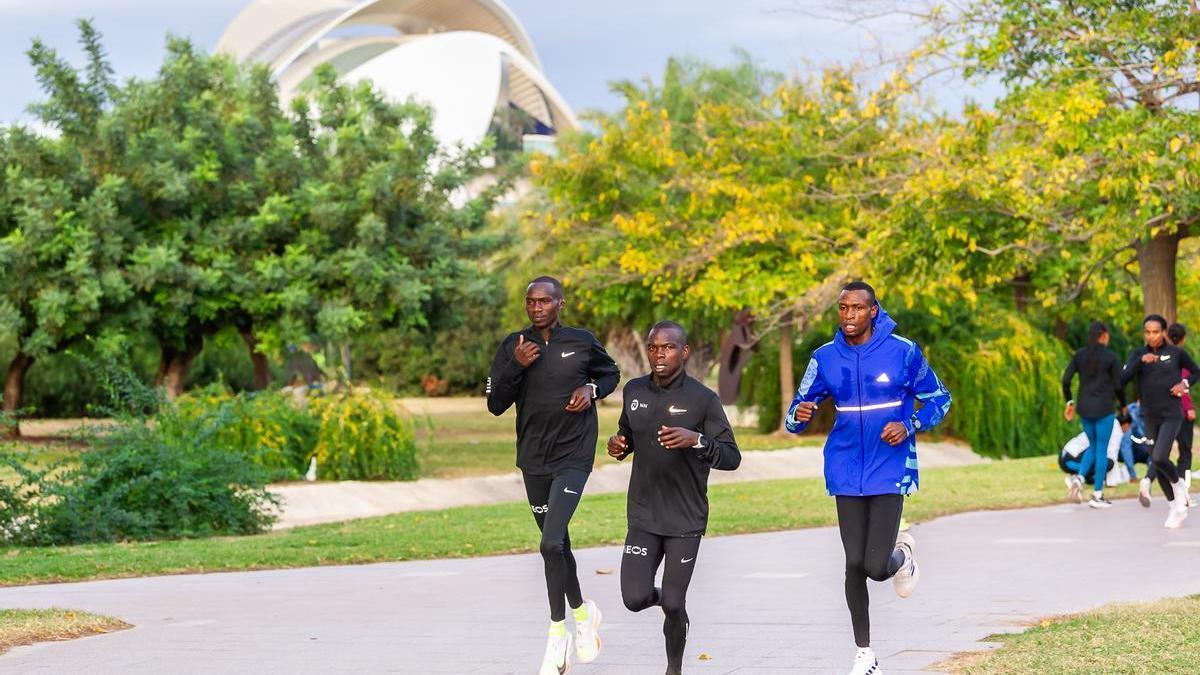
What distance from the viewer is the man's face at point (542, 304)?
7.65m

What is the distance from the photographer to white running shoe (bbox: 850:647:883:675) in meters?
6.83

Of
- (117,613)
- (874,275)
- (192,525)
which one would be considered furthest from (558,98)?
(117,613)

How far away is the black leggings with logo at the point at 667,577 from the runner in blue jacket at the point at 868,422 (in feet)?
2.49

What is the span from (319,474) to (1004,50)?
10.6 meters

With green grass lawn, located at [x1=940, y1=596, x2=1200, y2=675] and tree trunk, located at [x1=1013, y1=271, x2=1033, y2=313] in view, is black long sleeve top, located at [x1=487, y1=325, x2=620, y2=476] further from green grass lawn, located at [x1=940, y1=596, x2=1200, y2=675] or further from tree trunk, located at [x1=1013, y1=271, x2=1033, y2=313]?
tree trunk, located at [x1=1013, y1=271, x2=1033, y2=313]

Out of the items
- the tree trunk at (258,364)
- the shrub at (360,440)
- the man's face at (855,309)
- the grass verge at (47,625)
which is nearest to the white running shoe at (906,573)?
the man's face at (855,309)

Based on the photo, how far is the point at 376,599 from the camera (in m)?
10.5

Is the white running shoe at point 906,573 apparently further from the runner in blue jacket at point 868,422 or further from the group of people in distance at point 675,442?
the runner in blue jacket at point 868,422

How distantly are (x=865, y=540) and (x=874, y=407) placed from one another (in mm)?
597

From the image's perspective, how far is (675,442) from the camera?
661 cm

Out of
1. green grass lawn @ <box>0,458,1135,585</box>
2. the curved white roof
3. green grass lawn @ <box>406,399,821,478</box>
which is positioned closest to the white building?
the curved white roof

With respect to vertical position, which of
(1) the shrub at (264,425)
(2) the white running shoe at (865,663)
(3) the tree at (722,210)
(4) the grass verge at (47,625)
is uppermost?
(3) the tree at (722,210)

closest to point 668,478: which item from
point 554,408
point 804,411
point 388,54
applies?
point 804,411

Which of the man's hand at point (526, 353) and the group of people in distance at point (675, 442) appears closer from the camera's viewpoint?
the group of people in distance at point (675, 442)
